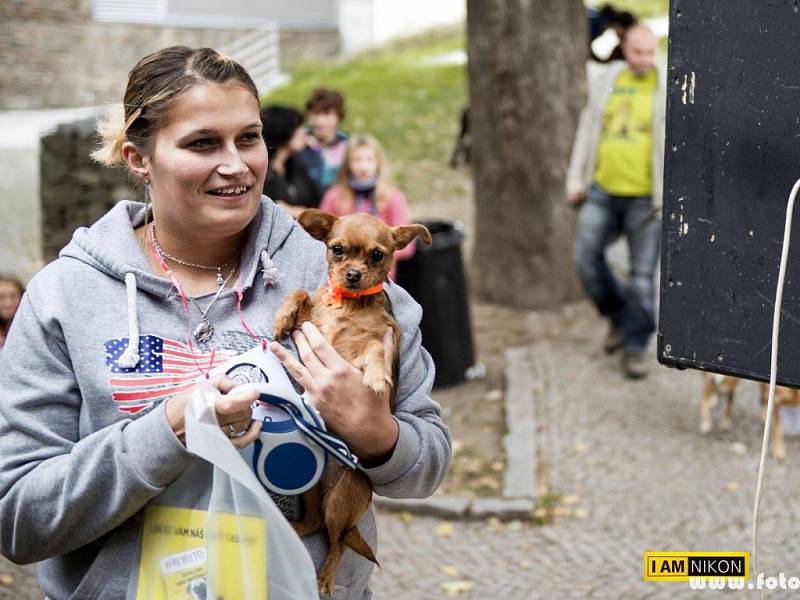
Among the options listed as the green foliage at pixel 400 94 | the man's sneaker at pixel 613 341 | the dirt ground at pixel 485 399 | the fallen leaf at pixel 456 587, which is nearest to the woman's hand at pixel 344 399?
the fallen leaf at pixel 456 587

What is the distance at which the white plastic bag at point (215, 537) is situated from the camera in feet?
6.21

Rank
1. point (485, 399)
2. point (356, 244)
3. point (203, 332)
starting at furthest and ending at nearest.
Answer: point (485, 399) → point (356, 244) → point (203, 332)

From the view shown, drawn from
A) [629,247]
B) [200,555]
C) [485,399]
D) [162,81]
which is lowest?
[485,399]

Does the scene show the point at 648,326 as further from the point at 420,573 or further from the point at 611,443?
the point at 420,573

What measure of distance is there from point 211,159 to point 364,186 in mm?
4717

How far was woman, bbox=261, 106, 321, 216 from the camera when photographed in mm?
6980

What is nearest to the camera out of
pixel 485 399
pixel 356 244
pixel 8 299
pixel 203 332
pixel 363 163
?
pixel 203 332

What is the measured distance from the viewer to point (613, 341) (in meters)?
7.81

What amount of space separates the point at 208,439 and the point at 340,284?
48 cm

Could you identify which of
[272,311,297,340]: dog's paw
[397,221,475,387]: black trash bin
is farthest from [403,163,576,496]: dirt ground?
[272,311,297,340]: dog's paw

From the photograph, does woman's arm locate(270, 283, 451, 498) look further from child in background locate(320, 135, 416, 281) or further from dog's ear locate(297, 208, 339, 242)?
child in background locate(320, 135, 416, 281)

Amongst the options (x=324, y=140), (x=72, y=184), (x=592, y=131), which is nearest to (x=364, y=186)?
(x=324, y=140)

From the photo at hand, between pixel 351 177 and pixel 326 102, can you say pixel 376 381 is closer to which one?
pixel 351 177

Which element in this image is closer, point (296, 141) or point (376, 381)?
point (376, 381)
